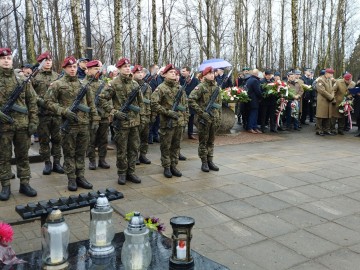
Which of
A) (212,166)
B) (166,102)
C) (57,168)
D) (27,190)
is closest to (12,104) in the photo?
(27,190)

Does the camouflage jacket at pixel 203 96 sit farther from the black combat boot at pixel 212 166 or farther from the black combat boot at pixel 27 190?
the black combat boot at pixel 27 190

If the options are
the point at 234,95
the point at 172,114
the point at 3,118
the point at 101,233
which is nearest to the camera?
the point at 101,233

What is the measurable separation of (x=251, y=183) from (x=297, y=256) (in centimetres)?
285

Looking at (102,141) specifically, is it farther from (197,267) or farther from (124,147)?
(197,267)

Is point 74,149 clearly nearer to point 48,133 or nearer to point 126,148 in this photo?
point 126,148

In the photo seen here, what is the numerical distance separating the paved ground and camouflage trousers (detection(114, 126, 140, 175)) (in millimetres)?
358

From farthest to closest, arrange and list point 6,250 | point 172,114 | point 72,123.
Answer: point 172,114
point 72,123
point 6,250

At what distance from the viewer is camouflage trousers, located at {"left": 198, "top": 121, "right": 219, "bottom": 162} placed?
7.58 metres

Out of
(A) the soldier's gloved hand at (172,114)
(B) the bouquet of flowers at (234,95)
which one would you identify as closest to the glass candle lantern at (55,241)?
(A) the soldier's gloved hand at (172,114)

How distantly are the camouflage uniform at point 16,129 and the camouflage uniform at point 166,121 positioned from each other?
2.15 m

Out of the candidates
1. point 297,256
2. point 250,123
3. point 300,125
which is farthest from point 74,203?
point 300,125

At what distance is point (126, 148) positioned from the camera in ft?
22.6

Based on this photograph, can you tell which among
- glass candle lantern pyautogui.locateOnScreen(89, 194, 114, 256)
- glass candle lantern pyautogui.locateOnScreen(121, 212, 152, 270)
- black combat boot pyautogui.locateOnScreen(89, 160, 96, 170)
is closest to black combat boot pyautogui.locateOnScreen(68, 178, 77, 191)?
black combat boot pyautogui.locateOnScreen(89, 160, 96, 170)

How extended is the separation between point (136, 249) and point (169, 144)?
461cm
